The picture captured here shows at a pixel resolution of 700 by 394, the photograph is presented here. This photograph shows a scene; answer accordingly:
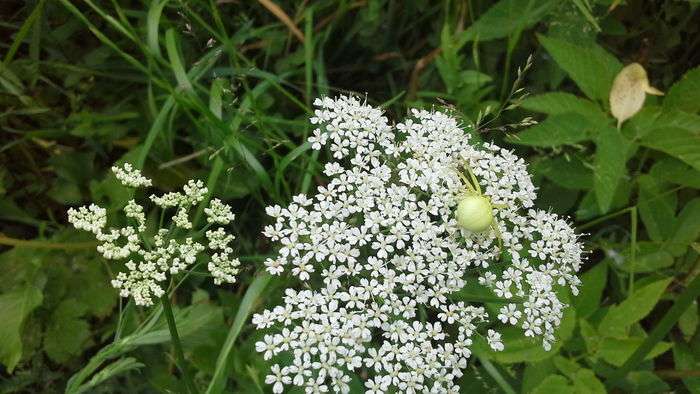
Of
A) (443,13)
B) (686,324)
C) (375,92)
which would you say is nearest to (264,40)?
(375,92)

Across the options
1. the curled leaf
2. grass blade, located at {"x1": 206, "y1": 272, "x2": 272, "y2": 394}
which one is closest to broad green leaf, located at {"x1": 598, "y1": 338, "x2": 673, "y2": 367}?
the curled leaf

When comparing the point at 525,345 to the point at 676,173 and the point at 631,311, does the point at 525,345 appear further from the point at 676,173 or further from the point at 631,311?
the point at 676,173

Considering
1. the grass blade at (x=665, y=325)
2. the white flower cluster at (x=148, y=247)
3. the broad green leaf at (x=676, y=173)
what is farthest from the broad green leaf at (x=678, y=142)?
the white flower cluster at (x=148, y=247)

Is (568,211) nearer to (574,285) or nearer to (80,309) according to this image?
(574,285)

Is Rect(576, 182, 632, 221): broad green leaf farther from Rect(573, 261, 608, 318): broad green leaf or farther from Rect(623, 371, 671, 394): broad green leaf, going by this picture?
Rect(623, 371, 671, 394): broad green leaf

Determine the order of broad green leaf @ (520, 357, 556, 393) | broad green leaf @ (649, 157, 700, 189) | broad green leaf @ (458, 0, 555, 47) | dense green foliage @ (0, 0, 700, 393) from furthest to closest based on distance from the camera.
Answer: broad green leaf @ (458, 0, 555, 47)
broad green leaf @ (649, 157, 700, 189)
dense green foliage @ (0, 0, 700, 393)
broad green leaf @ (520, 357, 556, 393)

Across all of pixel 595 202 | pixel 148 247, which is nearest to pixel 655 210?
pixel 595 202
